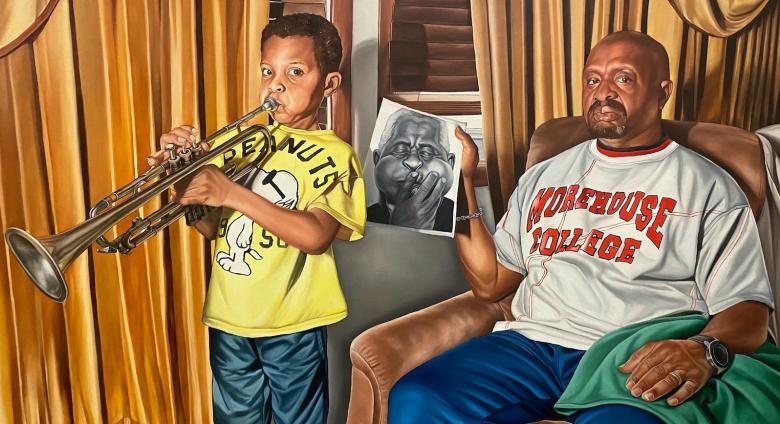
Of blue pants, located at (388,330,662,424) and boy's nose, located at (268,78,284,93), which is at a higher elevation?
boy's nose, located at (268,78,284,93)

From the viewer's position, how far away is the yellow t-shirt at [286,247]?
6.30 ft

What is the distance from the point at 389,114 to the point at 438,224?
342 mm

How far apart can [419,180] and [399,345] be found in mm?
471

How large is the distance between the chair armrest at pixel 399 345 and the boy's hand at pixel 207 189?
1.70 ft

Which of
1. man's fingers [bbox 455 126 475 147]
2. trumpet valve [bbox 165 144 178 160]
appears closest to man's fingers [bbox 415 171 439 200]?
man's fingers [bbox 455 126 475 147]

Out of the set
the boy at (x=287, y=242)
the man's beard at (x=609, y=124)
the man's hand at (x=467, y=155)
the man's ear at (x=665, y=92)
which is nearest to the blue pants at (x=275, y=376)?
the boy at (x=287, y=242)

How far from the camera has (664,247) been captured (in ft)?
5.87

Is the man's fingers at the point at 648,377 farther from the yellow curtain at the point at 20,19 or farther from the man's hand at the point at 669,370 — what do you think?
the yellow curtain at the point at 20,19

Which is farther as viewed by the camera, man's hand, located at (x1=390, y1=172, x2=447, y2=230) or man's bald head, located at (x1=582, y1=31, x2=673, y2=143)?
man's hand, located at (x1=390, y1=172, x2=447, y2=230)

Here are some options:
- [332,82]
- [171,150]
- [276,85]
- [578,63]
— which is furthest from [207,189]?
[578,63]

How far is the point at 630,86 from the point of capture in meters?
1.88

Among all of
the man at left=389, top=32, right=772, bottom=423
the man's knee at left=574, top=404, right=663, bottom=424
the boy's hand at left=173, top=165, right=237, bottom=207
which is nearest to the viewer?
the man's knee at left=574, top=404, right=663, bottom=424

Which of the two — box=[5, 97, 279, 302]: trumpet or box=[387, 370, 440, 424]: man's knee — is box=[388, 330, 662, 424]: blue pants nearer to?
box=[387, 370, 440, 424]: man's knee

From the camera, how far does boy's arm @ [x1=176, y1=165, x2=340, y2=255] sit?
1853 mm
